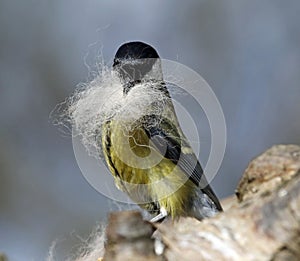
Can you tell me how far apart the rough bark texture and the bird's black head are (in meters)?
0.59

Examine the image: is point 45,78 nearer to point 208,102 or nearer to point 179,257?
point 208,102

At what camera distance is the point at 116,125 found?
4.33 feet

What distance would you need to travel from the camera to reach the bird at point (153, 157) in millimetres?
1355

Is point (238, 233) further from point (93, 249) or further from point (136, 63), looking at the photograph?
point (136, 63)

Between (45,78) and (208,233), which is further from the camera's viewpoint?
(45,78)

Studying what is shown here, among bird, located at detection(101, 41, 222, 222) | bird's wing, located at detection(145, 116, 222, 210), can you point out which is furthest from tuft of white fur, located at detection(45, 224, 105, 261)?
bird's wing, located at detection(145, 116, 222, 210)

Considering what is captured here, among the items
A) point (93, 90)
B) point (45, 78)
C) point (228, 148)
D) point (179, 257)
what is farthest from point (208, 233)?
point (45, 78)

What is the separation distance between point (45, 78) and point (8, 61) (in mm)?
174

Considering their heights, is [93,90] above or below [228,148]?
above

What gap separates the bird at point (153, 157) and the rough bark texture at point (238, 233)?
1.89 ft

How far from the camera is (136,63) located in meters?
1.43

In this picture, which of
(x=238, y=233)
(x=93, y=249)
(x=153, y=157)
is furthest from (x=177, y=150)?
(x=238, y=233)

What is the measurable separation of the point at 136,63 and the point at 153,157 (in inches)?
8.0

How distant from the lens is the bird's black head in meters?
1.36
